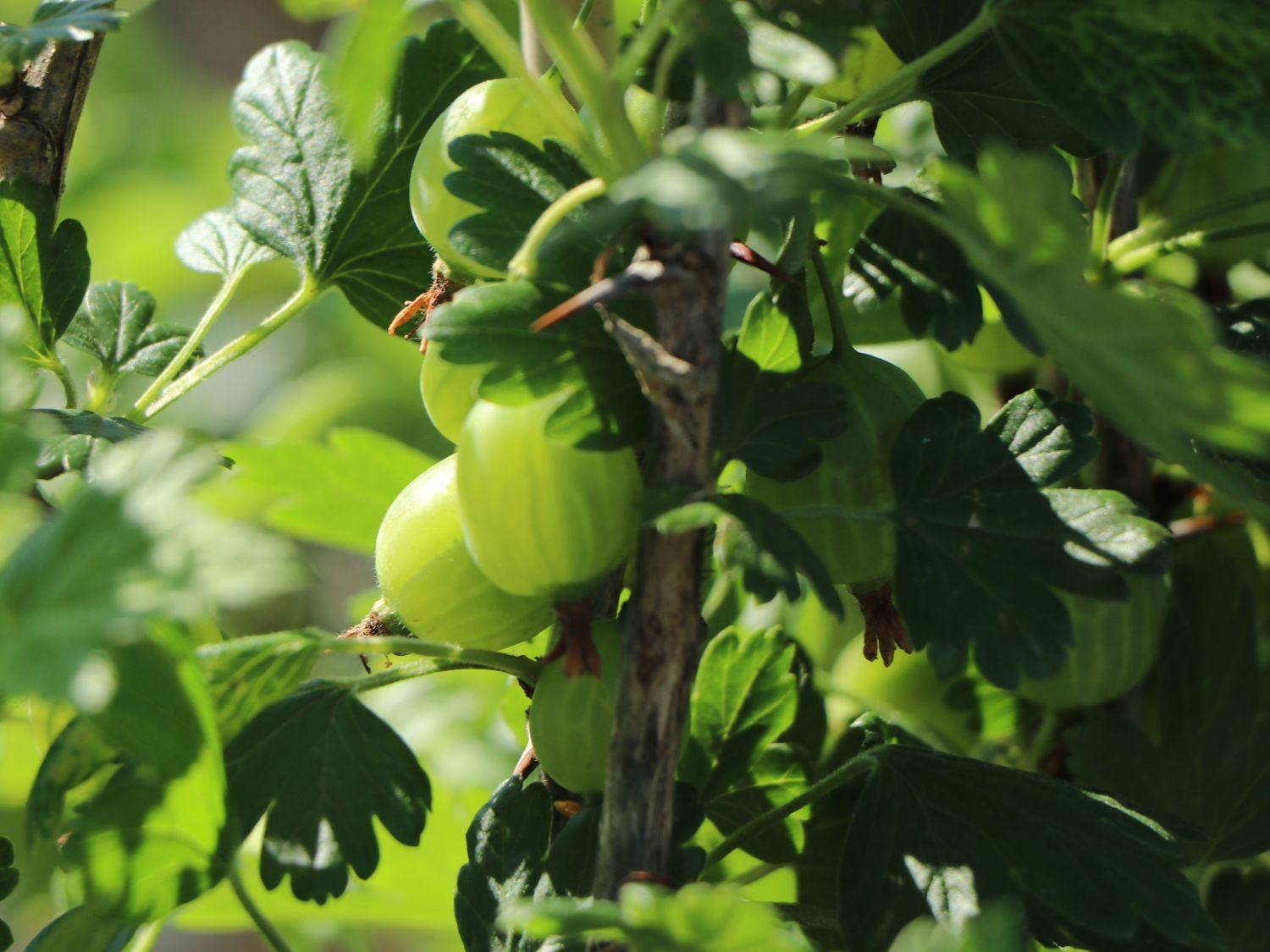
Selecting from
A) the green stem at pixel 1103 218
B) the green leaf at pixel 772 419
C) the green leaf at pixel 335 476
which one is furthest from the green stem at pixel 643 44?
the green leaf at pixel 335 476

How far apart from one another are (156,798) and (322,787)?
0.07 meters

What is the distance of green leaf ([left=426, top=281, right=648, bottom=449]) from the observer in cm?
37

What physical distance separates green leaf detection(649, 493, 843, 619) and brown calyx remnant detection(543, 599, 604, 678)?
7 centimetres

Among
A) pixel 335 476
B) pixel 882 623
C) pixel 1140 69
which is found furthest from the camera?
pixel 335 476

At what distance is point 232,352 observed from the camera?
55 centimetres

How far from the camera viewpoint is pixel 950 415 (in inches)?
17.8

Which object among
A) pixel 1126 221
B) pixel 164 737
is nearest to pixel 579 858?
pixel 164 737

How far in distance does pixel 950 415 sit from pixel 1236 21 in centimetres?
15

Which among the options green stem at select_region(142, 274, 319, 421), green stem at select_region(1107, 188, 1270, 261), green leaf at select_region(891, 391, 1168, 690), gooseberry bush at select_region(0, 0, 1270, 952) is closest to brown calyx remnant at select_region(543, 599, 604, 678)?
gooseberry bush at select_region(0, 0, 1270, 952)

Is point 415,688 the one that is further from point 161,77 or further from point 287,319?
point 161,77

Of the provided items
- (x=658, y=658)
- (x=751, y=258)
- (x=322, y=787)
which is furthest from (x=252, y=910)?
(x=751, y=258)

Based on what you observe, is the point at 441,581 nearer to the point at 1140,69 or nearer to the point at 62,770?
the point at 62,770

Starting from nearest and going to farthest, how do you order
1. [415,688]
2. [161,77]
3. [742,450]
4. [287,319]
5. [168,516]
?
[168,516]
[742,450]
[287,319]
[415,688]
[161,77]

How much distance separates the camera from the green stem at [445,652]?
0.42 m
